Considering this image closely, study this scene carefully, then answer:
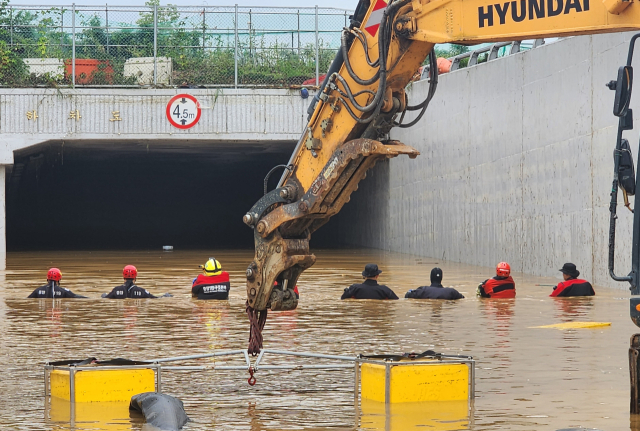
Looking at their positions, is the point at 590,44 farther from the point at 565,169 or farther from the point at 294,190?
the point at 294,190

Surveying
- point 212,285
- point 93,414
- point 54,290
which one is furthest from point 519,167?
point 93,414

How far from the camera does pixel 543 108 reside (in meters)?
25.6

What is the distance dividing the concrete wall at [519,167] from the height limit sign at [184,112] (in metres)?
6.99

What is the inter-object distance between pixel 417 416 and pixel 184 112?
25717 millimetres

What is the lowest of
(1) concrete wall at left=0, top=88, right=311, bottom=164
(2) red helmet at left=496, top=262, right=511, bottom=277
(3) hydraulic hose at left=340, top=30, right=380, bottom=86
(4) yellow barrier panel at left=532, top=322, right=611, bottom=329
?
(4) yellow barrier panel at left=532, top=322, right=611, bottom=329

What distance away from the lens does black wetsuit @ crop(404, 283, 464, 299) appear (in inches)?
773

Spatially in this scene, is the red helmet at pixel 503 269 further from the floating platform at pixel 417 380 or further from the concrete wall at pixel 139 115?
the concrete wall at pixel 139 115

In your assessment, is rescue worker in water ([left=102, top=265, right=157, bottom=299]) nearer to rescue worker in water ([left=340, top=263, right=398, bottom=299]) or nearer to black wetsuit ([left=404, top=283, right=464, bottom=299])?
A: rescue worker in water ([left=340, top=263, right=398, bottom=299])

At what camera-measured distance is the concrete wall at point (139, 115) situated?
3256 cm

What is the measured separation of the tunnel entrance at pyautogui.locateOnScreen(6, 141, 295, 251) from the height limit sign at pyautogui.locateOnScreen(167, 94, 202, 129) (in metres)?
9.01

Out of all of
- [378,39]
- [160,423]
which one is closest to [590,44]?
[378,39]

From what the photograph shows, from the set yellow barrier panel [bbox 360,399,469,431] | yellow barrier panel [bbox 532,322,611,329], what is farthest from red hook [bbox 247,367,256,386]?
yellow barrier panel [bbox 532,322,611,329]

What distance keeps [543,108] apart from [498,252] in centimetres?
434

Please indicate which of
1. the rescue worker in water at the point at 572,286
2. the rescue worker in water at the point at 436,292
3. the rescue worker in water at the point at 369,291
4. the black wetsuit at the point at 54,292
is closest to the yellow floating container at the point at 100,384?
the rescue worker in water at the point at 369,291
